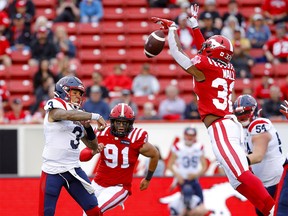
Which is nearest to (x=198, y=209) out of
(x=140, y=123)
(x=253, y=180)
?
(x=253, y=180)

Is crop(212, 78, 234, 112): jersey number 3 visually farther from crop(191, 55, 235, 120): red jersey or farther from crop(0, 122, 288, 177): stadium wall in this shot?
crop(0, 122, 288, 177): stadium wall

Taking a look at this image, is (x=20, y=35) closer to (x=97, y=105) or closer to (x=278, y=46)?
(x=97, y=105)

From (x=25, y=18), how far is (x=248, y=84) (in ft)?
13.9

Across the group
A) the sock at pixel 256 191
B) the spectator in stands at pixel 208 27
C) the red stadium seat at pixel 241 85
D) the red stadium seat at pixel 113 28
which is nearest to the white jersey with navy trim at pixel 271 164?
the sock at pixel 256 191

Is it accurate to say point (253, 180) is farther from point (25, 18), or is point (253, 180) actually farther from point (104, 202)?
point (25, 18)

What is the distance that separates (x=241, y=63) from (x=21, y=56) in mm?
3906

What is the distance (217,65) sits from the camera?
31.6 feet

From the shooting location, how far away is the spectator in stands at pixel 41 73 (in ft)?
51.0

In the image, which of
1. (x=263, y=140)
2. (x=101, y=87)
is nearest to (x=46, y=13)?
(x=101, y=87)

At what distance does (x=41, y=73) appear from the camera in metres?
15.7

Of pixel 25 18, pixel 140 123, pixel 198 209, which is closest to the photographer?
pixel 198 209

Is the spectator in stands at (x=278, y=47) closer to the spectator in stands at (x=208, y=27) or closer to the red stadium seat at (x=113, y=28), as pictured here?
the spectator in stands at (x=208, y=27)

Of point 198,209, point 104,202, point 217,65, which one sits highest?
point 217,65

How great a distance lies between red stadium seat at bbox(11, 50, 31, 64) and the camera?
16.8m
